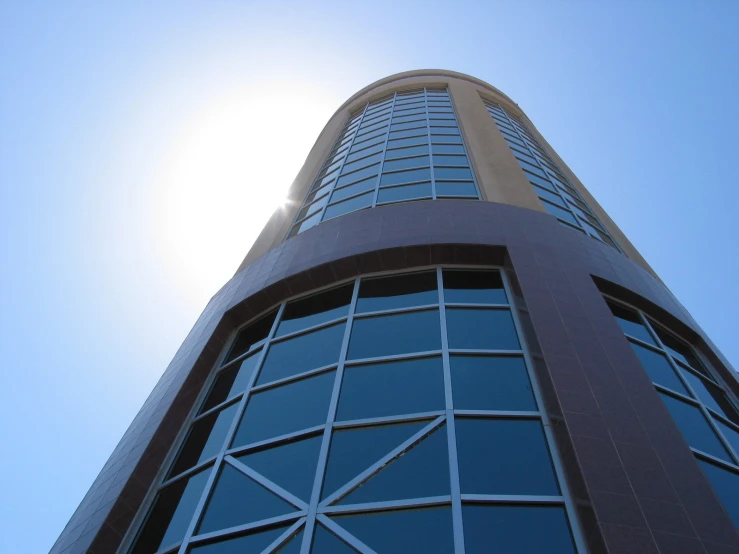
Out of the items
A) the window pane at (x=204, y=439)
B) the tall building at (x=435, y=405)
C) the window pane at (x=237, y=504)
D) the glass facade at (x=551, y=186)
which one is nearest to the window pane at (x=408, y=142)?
the glass facade at (x=551, y=186)

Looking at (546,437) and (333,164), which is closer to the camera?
(546,437)

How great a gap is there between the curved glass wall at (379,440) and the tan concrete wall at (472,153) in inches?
163

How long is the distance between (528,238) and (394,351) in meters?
3.80

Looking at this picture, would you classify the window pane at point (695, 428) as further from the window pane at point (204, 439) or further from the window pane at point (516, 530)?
the window pane at point (204, 439)

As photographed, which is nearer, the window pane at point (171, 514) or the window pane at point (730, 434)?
the window pane at point (171, 514)

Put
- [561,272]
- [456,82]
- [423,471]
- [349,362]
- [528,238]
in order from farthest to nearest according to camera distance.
A: [456,82] → [528,238] → [561,272] → [349,362] → [423,471]

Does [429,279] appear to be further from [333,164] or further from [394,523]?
[333,164]

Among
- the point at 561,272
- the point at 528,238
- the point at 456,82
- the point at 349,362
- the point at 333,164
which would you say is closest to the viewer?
the point at 349,362

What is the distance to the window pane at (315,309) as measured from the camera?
419 inches

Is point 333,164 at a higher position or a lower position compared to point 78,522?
higher

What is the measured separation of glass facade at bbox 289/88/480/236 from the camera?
47.0 ft

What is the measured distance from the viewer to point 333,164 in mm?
19125

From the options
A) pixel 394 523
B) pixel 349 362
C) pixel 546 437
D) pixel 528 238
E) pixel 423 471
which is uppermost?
pixel 528 238

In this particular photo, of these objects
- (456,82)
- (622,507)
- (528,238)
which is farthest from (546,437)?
(456,82)
